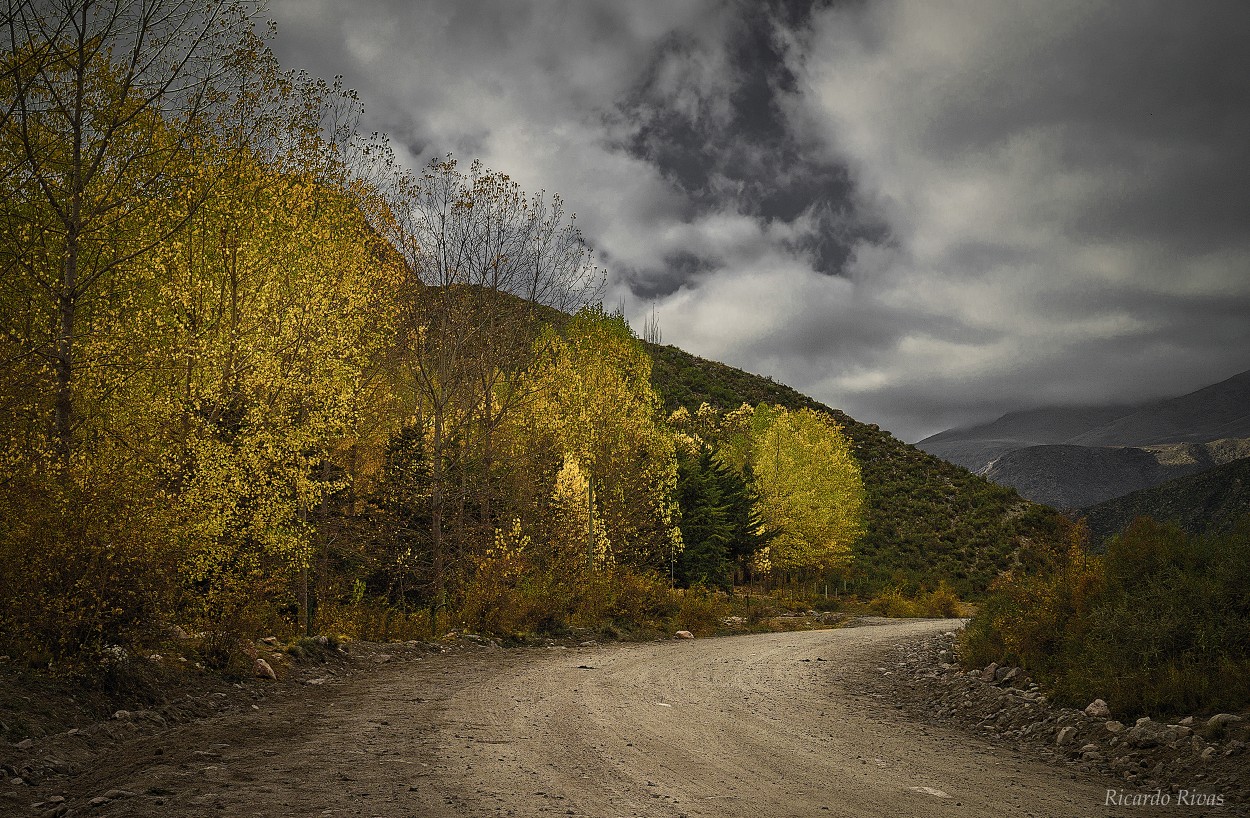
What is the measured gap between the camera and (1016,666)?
11.7 meters

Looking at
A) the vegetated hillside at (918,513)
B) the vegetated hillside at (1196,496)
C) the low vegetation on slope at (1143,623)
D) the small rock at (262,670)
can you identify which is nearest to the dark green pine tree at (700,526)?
the vegetated hillside at (918,513)

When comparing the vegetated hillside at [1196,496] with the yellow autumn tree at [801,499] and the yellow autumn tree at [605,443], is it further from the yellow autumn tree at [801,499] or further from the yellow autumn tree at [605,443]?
the yellow autumn tree at [605,443]

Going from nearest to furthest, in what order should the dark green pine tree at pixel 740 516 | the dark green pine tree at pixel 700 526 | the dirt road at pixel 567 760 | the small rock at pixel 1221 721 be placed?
the dirt road at pixel 567 760, the small rock at pixel 1221 721, the dark green pine tree at pixel 700 526, the dark green pine tree at pixel 740 516

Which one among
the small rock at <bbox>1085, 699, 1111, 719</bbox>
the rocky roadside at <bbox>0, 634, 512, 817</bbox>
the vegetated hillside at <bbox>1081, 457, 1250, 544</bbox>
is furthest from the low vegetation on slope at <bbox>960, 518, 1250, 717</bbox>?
the vegetated hillside at <bbox>1081, 457, 1250, 544</bbox>

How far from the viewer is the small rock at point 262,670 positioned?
10.7 metres

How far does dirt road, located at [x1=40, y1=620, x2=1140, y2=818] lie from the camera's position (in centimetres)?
562

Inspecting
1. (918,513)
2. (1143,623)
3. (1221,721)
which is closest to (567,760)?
(1221,721)

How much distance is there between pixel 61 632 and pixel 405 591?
12.5 metres

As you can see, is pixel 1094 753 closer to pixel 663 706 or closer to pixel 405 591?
pixel 663 706

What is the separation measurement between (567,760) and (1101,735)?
618 centimetres

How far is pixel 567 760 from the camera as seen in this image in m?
7.02

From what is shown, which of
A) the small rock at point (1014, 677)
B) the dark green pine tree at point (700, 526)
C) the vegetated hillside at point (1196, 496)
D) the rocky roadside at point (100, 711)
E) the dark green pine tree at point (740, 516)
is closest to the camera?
the rocky roadside at point (100, 711)

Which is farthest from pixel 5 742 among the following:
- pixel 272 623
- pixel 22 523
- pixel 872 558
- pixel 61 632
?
pixel 872 558

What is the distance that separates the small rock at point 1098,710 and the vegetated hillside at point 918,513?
3633 centimetres
